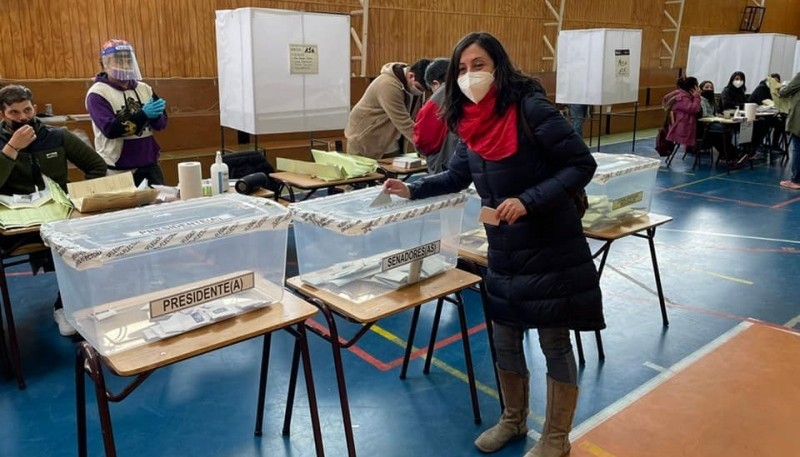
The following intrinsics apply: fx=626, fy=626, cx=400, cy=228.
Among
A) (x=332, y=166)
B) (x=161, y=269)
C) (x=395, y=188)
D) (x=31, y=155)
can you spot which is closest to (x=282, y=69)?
(x=332, y=166)

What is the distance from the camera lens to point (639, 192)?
3.32 meters

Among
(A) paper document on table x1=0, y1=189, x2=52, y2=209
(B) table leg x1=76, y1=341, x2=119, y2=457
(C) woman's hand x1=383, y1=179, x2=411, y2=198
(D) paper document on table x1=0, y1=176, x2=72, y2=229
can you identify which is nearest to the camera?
(B) table leg x1=76, y1=341, x2=119, y2=457

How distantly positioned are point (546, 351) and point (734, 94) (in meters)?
9.12

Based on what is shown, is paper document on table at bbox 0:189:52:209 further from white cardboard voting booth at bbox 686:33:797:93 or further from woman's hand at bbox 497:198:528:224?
white cardboard voting booth at bbox 686:33:797:93

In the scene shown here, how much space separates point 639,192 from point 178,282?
244 centimetres

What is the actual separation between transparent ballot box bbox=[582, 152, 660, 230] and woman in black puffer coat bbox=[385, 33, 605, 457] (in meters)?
1.06

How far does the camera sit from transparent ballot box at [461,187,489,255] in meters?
2.96

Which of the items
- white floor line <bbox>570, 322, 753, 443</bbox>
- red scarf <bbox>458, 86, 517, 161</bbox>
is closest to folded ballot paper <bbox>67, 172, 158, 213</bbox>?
red scarf <bbox>458, 86, 517, 161</bbox>

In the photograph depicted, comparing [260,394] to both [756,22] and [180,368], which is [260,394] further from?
[756,22]

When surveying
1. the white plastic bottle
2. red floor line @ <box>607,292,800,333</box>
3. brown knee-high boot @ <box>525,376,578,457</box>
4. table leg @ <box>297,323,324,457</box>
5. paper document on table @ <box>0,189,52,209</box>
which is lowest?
red floor line @ <box>607,292,800,333</box>

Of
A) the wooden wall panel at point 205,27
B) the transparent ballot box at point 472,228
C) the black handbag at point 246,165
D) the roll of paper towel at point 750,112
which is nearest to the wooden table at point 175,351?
the transparent ballot box at point 472,228

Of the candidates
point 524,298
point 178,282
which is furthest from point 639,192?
point 178,282

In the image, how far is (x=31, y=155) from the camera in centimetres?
321

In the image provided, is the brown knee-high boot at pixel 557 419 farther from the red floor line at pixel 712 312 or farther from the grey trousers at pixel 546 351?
the red floor line at pixel 712 312
